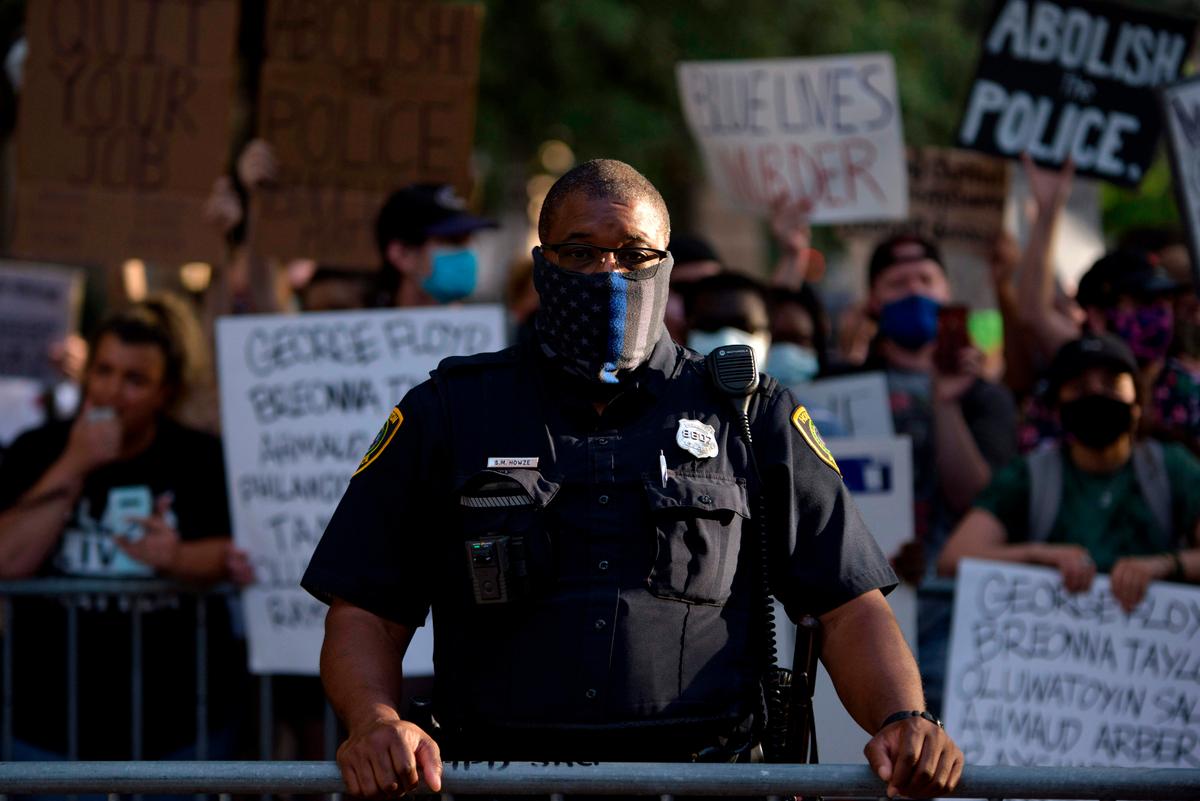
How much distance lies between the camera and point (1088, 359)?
503 centimetres

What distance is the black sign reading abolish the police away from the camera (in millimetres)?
6953

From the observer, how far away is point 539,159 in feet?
51.0

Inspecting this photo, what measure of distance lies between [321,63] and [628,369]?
3.96m

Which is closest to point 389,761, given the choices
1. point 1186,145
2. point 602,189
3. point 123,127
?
point 602,189

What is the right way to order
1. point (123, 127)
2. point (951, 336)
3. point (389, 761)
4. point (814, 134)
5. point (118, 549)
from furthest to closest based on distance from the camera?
point (814, 134) → point (123, 127) → point (951, 336) → point (118, 549) → point (389, 761)

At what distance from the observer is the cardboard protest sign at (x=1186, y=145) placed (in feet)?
16.3

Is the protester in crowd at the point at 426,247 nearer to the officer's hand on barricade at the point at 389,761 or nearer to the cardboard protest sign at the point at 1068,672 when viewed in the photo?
the cardboard protest sign at the point at 1068,672

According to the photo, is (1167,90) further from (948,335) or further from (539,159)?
(539,159)

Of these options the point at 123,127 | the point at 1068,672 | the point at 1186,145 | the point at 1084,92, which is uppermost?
the point at 1084,92

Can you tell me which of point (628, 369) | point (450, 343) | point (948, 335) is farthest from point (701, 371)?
point (948, 335)

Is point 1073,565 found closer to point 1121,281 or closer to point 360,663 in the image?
point 1121,281

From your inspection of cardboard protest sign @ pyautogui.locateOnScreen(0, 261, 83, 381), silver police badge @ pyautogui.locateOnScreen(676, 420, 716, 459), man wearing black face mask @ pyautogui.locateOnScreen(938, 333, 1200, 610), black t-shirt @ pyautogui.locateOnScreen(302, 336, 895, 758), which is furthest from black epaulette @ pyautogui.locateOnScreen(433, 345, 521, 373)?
cardboard protest sign @ pyautogui.locateOnScreen(0, 261, 83, 381)

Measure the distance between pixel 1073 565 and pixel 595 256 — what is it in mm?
2480

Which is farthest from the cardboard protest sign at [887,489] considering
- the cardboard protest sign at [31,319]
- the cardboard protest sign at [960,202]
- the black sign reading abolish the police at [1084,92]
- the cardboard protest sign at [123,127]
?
the cardboard protest sign at [31,319]
